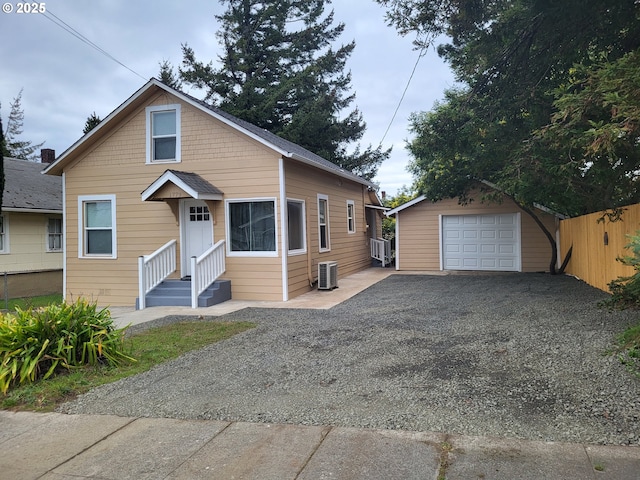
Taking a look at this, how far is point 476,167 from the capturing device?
1188 centimetres

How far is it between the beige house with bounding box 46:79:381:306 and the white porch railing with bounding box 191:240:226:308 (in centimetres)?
3

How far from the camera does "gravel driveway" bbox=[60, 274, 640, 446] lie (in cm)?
377

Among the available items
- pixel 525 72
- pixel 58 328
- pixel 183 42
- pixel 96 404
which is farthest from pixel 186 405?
pixel 183 42

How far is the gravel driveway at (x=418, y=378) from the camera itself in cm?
377

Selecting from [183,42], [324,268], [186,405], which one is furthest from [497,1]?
[183,42]

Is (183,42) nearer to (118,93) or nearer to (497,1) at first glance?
(118,93)

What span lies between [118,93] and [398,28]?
57.4 feet

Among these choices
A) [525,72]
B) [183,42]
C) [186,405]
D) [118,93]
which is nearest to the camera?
[186,405]

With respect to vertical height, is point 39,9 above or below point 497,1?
above

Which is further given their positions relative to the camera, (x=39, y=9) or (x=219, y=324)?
(x=39, y=9)

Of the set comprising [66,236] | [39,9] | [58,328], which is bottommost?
[58,328]

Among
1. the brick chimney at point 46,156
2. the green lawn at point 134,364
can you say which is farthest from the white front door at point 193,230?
the brick chimney at point 46,156

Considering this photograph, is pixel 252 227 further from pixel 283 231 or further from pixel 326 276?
pixel 326 276

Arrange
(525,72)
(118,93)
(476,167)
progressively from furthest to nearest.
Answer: (118,93) → (476,167) → (525,72)
